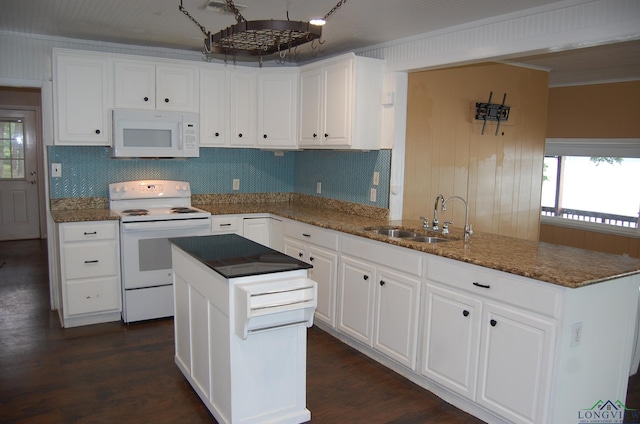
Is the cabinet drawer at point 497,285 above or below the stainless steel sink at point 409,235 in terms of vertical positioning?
below

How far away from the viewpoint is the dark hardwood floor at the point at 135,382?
2771mm

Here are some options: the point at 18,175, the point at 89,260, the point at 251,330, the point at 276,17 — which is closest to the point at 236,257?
the point at 251,330

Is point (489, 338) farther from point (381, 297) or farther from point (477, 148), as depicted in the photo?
point (477, 148)

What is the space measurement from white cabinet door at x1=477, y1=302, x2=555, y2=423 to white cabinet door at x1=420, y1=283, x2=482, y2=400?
0.21 ft

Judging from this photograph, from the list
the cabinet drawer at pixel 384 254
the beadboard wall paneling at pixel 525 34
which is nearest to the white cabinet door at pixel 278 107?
the beadboard wall paneling at pixel 525 34

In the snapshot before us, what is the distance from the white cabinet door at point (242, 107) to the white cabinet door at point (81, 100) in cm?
115

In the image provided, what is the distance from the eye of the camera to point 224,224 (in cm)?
465

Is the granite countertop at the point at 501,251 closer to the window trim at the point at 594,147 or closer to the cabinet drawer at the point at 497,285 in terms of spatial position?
the cabinet drawer at the point at 497,285

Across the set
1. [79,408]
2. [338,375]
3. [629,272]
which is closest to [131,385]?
[79,408]

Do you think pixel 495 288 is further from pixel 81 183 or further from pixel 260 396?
pixel 81 183

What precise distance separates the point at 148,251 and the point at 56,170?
119 cm

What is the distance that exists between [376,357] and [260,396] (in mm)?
1243

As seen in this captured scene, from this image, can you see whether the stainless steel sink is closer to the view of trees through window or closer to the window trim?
the window trim

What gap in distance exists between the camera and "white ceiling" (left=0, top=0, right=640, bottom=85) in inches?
125
